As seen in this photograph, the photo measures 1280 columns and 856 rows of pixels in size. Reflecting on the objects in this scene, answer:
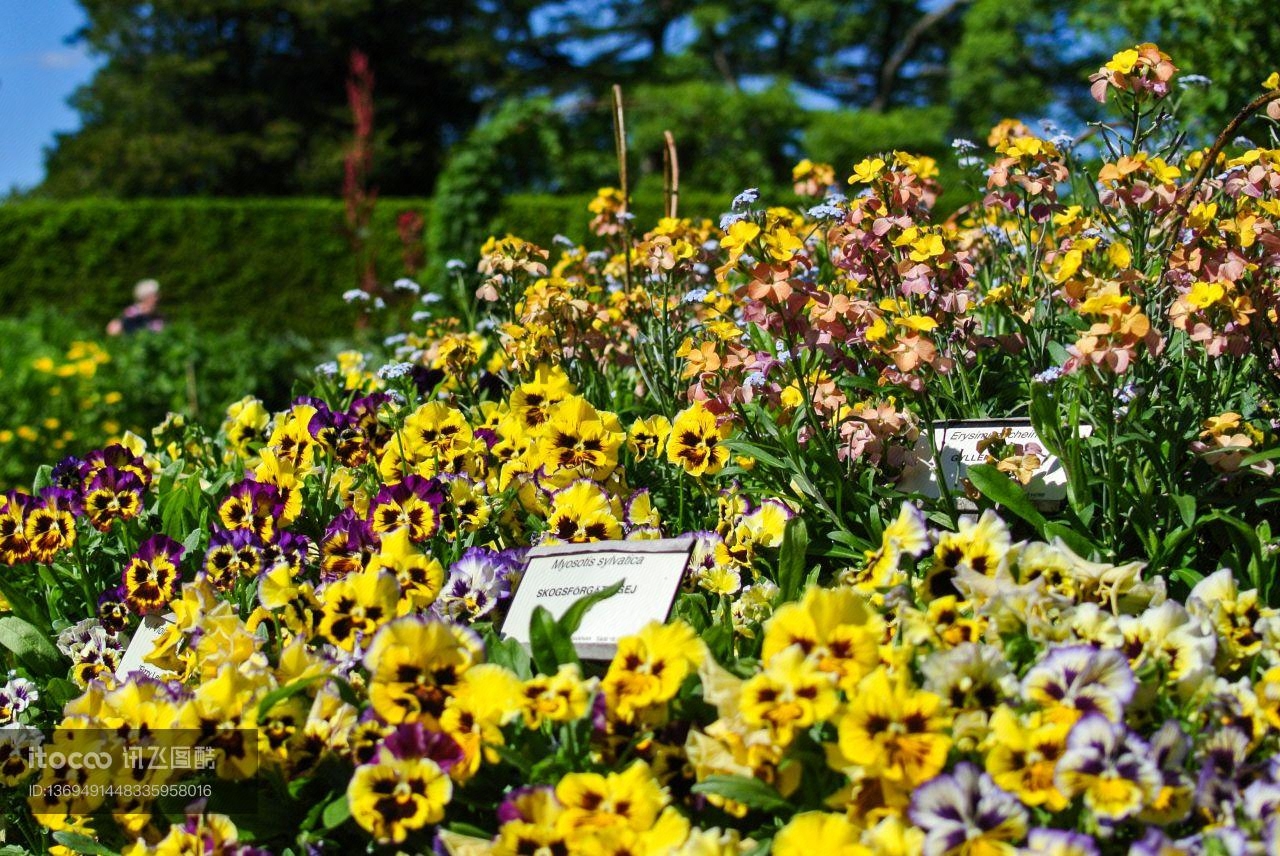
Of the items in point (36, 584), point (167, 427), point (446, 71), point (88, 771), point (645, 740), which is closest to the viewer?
→ point (645, 740)

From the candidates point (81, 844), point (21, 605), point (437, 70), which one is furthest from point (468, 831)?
point (437, 70)

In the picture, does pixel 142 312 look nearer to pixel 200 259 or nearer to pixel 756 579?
pixel 200 259

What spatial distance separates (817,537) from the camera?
73.2 inches

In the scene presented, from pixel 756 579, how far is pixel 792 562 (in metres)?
0.08

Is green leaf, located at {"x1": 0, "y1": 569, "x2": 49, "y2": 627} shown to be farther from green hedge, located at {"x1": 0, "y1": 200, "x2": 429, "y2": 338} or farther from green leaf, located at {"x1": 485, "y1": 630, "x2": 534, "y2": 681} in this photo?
green hedge, located at {"x1": 0, "y1": 200, "x2": 429, "y2": 338}

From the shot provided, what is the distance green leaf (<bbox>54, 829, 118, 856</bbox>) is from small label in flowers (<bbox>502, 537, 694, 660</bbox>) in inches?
22.6

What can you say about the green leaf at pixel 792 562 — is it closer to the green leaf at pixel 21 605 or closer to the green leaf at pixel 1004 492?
the green leaf at pixel 1004 492

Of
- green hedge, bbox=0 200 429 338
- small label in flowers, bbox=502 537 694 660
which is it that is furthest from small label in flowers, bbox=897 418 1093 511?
green hedge, bbox=0 200 429 338

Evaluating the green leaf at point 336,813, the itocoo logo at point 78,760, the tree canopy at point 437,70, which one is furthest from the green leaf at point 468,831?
the tree canopy at point 437,70

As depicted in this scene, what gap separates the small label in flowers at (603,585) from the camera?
1.47m

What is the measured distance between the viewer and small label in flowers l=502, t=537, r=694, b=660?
147 cm

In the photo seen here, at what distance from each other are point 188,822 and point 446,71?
2733cm

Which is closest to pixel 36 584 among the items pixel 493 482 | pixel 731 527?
pixel 493 482

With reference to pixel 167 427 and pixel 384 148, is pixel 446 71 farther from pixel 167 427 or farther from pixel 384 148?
pixel 167 427
